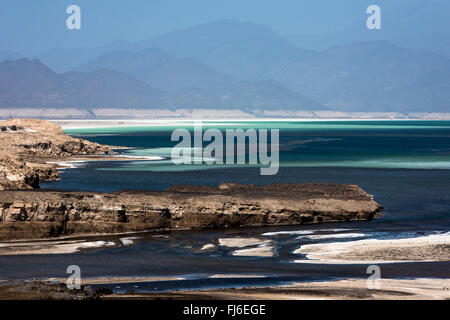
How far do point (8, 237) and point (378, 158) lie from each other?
50.5m

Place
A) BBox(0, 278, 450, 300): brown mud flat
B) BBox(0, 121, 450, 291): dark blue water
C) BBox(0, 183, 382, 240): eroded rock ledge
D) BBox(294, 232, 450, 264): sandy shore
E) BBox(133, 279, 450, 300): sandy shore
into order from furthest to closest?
BBox(0, 183, 382, 240): eroded rock ledge < BBox(294, 232, 450, 264): sandy shore < BBox(0, 121, 450, 291): dark blue water < BBox(133, 279, 450, 300): sandy shore < BBox(0, 278, 450, 300): brown mud flat

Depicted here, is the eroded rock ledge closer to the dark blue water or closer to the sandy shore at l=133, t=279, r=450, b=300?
the dark blue water

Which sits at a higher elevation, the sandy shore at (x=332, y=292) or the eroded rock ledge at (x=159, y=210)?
the eroded rock ledge at (x=159, y=210)

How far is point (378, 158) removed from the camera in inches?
2788

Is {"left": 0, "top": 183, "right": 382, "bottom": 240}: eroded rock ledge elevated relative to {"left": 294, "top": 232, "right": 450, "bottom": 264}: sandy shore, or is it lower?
elevated

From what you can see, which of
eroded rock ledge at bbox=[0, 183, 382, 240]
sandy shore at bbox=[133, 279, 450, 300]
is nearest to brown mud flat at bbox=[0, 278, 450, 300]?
sandy shore at bbox=[133, 279, 450, 300]

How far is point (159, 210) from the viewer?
2748 cm

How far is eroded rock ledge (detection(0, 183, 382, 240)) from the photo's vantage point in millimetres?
25562

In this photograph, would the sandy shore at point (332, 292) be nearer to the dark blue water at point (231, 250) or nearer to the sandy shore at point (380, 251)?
the dark blue water at point (231, 250)

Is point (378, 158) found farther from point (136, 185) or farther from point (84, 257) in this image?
point (84, 257)

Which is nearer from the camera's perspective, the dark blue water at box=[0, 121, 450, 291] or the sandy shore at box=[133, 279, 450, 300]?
the sandy shore at box=[133, 279, 450, 300]

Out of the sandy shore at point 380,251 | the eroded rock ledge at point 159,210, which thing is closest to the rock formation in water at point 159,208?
the eroded rock ledge at point 159,210

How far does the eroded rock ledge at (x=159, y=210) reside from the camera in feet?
83.9

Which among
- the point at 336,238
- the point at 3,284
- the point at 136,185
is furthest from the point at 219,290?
the point at 136,185
